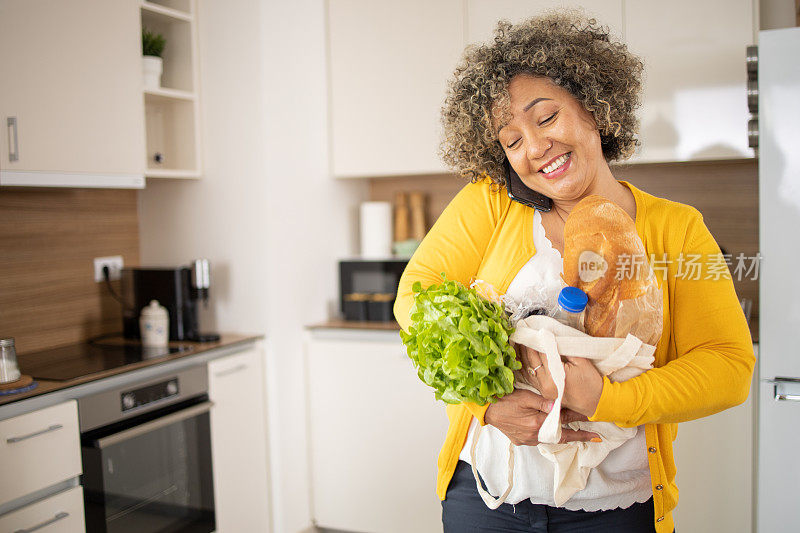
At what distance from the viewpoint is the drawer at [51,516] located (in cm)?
178

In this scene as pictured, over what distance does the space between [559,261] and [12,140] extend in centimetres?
170

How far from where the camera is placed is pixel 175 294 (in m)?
2.50

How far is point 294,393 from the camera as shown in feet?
9.00

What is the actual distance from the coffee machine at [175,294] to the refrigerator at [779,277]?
5.91 feet

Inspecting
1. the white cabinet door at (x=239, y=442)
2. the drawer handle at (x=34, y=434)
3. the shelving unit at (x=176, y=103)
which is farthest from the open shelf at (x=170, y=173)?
the drawer handle at (x=34, y=434)

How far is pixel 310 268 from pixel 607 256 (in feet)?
6.72

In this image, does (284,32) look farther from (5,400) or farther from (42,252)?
(5,400)

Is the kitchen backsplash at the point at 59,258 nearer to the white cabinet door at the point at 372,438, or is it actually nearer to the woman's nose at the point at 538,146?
the white cabinet door at the point at 372,438

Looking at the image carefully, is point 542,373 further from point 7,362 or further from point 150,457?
point 150,457

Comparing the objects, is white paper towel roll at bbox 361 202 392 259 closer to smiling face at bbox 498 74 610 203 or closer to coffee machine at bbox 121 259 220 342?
coffee machine at bbox 121 259 220 342

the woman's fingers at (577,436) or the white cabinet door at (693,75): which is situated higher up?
the white cabinet door at (693,75)

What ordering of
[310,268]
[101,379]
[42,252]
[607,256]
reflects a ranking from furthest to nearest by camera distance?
[310,268] < [42,252] < [101,379] < [607,256]

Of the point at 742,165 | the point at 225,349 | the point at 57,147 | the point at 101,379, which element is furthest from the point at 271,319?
the point at 742,165

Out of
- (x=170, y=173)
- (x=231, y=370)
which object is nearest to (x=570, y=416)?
(x=231, y=370)
